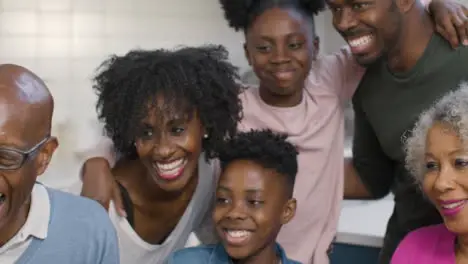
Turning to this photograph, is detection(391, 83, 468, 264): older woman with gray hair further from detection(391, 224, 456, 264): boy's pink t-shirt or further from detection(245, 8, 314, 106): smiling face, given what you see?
detection(245, 8, 314, 106): smiling face

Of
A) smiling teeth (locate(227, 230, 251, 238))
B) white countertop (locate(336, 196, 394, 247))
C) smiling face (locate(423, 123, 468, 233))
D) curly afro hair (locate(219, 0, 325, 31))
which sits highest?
curly afro hair (locate(219, 0, 325, 31))

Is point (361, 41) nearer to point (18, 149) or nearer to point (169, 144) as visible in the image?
point (169, 144)

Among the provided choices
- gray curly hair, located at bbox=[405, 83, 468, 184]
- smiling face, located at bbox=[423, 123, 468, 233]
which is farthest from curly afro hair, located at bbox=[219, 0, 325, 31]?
smiling face, located at bbox=[423, 123, 468, 233]

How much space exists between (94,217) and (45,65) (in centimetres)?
128

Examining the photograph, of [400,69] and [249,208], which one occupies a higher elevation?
[400,69]

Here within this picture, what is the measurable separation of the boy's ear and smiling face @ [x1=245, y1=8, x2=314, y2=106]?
0.25m

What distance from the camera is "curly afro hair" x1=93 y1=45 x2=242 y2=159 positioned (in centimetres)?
136

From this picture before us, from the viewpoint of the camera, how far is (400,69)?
1.43m

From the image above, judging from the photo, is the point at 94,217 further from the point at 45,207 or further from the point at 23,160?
the point at 23,160

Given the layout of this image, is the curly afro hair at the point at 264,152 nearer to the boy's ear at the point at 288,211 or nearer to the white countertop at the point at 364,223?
the boy's ear at the point at 288,211

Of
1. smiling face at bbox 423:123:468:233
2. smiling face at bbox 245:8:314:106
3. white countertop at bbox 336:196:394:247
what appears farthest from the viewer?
white countertop at bbox 336:196:394:247

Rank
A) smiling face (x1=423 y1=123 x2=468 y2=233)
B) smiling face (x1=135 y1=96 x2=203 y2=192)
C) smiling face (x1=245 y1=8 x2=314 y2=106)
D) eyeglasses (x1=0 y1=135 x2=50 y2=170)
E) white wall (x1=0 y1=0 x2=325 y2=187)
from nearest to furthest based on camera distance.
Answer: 1. eyeglasses (x1=0 y1=135 x2=50 y2=170)
2. smiling face (x1=423 y1=123 x2=468 y2=233)
3. smiling face (x1=135 y1=96 x2=203 y2=192)
4. smiling face (x1=245 y1=8 x2=314 y2=106)
5. white wall (x1=0 y1=0 x2=325 y2=187)

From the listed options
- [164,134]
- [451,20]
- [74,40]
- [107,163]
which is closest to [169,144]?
[164,134]

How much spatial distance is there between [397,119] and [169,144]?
49 cm
